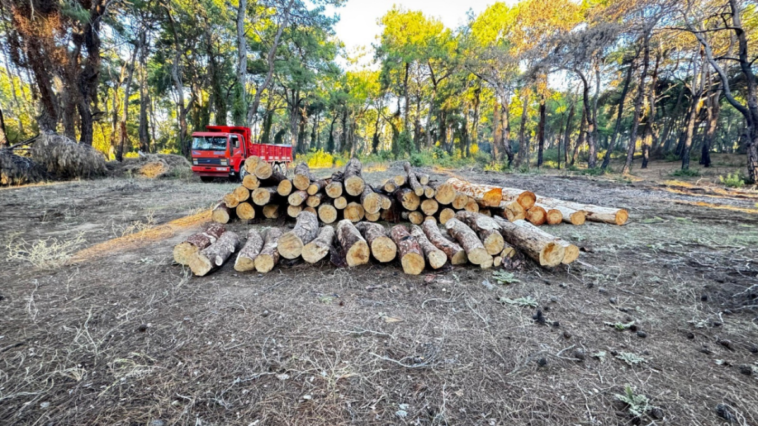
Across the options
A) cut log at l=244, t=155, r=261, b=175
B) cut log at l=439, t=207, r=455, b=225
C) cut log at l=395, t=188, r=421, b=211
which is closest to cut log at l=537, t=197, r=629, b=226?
cut log at l=439, t=207, r=455, b=225

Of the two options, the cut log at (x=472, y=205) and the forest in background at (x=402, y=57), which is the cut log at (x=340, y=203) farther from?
the forest in background at (x=402, y=57)

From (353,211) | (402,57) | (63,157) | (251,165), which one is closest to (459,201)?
(353,211)

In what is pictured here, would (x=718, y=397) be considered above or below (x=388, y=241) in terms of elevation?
below

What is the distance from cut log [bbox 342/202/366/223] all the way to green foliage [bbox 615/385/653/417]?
Result: 3.89m

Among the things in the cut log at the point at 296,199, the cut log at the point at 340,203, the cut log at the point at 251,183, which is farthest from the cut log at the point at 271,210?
the cut log at the point at 340,203

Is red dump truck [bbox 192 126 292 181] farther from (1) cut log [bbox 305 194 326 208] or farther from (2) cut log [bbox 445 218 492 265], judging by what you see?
(2) cut log [bbox 445 218 492 265]

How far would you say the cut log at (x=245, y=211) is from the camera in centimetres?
533

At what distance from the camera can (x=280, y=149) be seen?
1585 cm

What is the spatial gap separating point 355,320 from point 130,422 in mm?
1479

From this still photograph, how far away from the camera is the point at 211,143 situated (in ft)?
38.5

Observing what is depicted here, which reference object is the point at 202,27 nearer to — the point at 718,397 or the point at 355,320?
the point at 355,320

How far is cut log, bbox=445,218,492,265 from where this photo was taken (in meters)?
3.52

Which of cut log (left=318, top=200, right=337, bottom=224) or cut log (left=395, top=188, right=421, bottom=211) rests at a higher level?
cut log (left=395, top=188, right=421, bottom=211)

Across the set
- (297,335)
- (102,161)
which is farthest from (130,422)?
(102,161)
